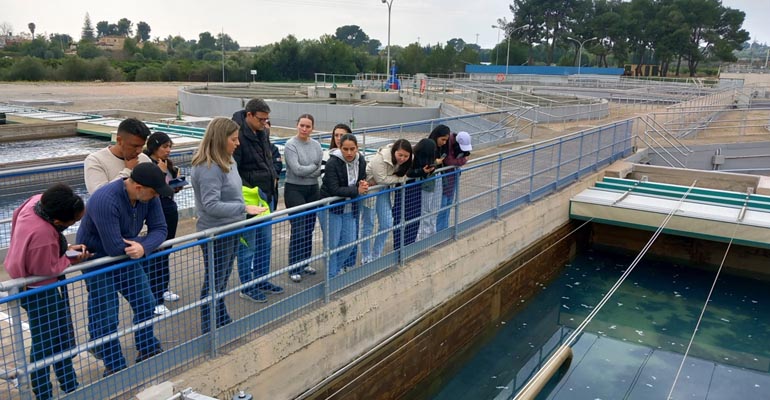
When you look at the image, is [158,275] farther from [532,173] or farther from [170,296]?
[532,173]

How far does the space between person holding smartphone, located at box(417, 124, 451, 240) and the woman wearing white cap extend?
0.20 metres

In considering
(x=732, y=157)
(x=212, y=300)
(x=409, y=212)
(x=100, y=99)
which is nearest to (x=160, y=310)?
(x=212, y=300)

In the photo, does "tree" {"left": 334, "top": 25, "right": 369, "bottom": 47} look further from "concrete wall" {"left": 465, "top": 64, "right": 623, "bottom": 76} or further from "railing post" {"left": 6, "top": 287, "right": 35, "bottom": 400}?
"railing post" {"left": 6, "top": 287, "right": 35, "bottom": 400}

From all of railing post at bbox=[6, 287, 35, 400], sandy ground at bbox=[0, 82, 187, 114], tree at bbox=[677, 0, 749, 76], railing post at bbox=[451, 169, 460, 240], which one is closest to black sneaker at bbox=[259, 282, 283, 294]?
railing post at bbox=[6, 287, 35, 400]

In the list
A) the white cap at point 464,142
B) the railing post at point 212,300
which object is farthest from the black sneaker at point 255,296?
the white cap at point 464,142

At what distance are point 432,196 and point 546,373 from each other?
2448 millimetres

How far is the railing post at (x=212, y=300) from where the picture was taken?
443 cm

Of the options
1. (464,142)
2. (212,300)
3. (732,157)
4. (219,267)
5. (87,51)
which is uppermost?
(87,51)

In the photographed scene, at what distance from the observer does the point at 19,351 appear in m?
3.50

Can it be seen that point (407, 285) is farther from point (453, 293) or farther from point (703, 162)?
point (703, 162)

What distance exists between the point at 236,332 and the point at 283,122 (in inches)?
993

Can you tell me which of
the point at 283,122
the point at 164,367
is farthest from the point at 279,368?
the point at 283,122

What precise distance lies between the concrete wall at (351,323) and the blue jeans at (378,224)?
0.31 meters

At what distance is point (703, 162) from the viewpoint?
18.1m
